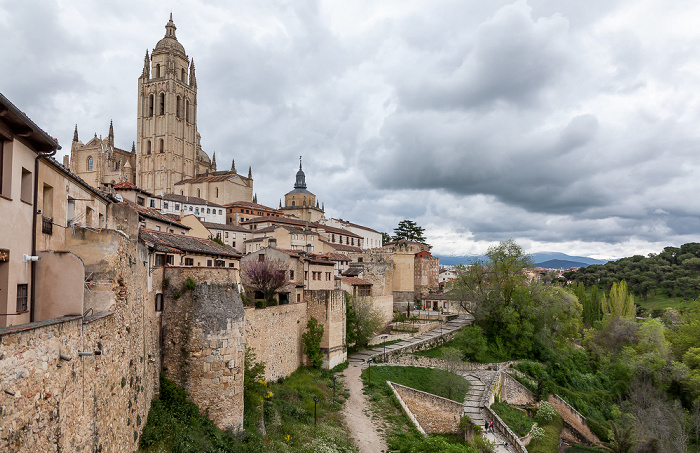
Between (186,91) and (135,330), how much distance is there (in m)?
97.2

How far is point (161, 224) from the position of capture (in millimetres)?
32156

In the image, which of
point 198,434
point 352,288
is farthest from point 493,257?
point 198,434

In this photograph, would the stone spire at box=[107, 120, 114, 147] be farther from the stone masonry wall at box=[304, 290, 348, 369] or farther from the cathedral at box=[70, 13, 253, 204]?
the stone masonry wall at box=[304, 290, 348, 369]

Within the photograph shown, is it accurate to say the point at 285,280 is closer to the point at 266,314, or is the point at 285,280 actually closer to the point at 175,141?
the point at 266,314

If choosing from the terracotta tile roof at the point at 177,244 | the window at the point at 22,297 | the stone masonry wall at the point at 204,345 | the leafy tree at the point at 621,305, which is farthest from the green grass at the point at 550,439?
the window at the point at 22,297

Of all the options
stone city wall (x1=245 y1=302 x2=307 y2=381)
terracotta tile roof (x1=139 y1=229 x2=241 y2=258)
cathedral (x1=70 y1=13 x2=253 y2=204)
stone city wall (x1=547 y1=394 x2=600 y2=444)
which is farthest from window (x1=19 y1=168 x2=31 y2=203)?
cathedral (x1=70 y1=13 x2=253 y2=204)

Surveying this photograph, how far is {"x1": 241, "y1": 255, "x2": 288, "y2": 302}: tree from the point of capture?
30.9 metres

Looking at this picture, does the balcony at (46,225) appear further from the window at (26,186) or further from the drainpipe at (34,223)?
the window at (26,186)

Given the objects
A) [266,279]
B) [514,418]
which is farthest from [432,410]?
[266,279]

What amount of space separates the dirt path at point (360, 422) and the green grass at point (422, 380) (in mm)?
2764

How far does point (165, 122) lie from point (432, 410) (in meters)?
85.2

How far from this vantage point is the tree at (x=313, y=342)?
31.8 meters

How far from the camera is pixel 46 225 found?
11.4 metres

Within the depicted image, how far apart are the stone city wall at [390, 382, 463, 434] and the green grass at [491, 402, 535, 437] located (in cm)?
402
